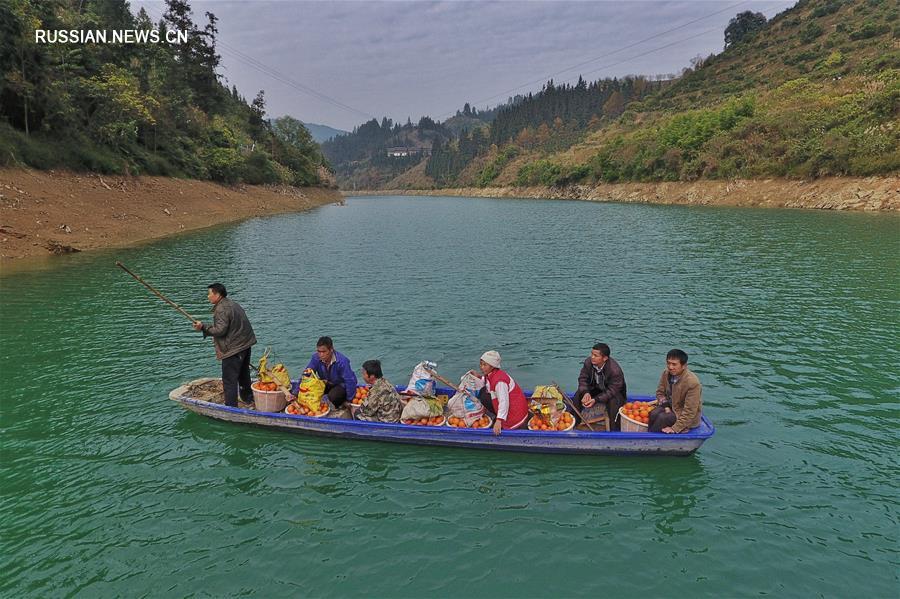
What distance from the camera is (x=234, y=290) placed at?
24.4m

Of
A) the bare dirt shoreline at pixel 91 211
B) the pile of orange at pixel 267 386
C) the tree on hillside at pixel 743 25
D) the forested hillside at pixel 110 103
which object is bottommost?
the pile of orange at pixel 267 386

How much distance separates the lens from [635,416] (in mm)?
10180

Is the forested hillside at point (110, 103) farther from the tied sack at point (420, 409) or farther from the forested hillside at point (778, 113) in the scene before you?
the forested hillside at point (778, 113)

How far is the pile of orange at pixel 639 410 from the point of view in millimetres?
10117

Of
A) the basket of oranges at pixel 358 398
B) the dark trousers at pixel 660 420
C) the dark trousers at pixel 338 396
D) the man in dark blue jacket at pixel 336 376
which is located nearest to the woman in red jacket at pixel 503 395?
the dark trousers at pixel 660 420

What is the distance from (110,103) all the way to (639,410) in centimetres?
5237

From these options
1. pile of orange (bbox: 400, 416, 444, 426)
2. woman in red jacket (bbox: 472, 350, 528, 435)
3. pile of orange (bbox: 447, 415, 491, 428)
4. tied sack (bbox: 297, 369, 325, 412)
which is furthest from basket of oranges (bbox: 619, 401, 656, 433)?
tied sack (bbox: 297, 369, 325, 412)

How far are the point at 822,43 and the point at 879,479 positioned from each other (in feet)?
446

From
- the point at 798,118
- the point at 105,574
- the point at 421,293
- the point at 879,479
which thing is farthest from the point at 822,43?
the point at 105,574

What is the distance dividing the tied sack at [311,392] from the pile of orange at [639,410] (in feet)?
21.6

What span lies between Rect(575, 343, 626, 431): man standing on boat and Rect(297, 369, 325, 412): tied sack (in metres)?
5.80

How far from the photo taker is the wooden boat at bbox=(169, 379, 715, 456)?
9.73 metres

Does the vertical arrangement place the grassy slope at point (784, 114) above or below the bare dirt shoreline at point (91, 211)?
above

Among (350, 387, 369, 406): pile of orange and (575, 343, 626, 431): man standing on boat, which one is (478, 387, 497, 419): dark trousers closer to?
(575, 343, 626, 431): man standing on boat
